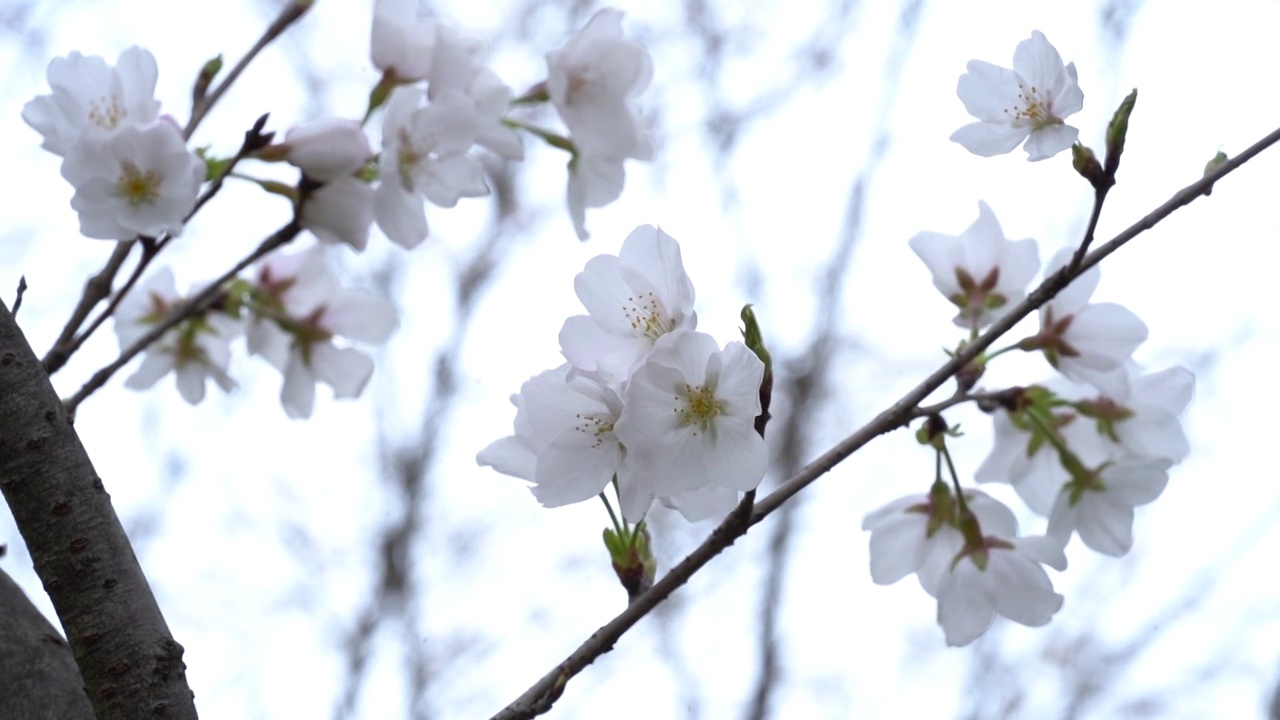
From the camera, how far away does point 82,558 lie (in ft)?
2.21

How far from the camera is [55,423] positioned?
689 mm

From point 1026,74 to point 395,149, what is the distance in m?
0.46

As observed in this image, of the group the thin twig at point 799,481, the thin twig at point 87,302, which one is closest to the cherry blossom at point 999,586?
the thin twig at point 799,481

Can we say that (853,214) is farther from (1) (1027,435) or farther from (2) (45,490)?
(2) (45,490)

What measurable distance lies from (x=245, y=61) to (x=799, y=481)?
0.60 metres

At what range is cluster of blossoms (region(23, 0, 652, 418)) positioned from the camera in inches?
33.8

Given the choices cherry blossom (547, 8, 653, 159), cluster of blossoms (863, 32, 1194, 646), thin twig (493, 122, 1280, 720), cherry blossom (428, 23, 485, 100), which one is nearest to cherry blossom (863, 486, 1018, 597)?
cluster of blossoms (863, 32, 1194, 646)

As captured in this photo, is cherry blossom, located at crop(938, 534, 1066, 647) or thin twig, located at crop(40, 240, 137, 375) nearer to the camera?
thin twig, located at crop(40, 240, 137, 375)

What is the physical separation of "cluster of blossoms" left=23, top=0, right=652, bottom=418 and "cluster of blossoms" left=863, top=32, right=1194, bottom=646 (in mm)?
290

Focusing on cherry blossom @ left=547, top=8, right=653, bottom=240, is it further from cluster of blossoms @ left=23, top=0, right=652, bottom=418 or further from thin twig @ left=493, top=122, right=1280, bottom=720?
thin twig @ left=493, top=122, right=1280, bottom=720

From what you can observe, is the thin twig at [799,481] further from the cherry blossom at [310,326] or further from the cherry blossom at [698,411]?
the cherry blossom at [310,326]

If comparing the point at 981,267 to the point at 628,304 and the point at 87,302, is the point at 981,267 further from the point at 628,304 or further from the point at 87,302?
the point at 87,302

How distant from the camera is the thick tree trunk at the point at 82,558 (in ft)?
2.16

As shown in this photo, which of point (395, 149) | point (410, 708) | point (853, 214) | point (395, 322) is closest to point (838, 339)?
point (853, 214)
